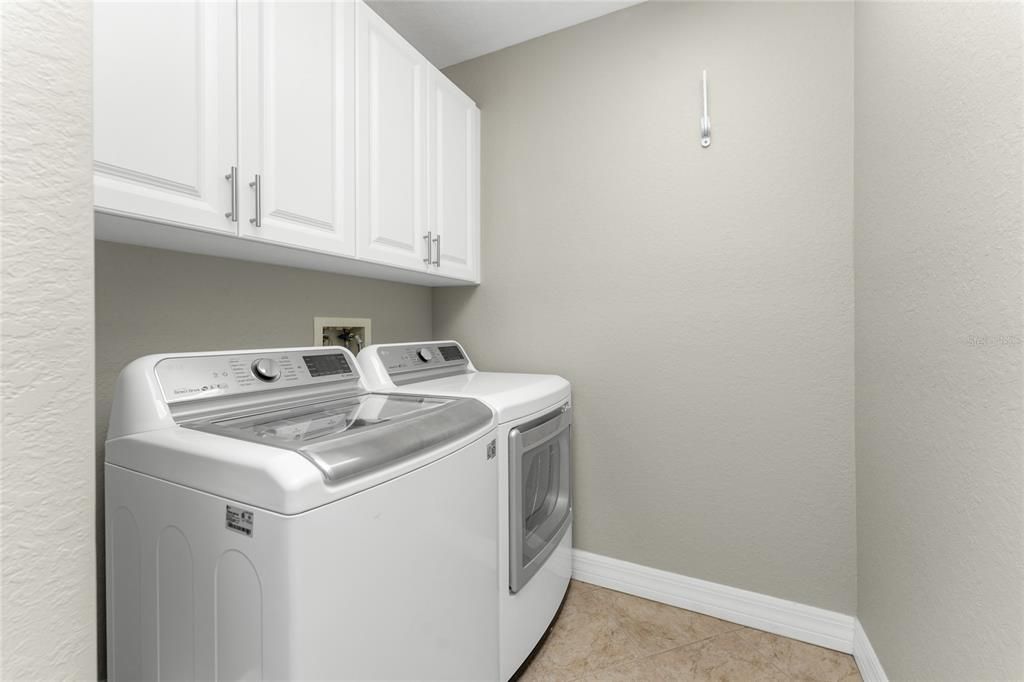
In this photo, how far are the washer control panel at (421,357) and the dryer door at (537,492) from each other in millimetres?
546

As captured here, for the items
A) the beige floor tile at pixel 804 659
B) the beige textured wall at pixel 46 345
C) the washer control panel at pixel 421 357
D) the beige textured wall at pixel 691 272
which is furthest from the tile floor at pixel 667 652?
the beige textured wall at pixel 46 345

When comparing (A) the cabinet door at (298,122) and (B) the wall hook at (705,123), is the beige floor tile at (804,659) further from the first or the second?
(A) the cabinet door at (298,122)

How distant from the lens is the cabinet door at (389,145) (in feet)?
4.94

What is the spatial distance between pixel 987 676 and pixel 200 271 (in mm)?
2086

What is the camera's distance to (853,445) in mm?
1588

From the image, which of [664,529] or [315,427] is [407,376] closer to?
[315,427]

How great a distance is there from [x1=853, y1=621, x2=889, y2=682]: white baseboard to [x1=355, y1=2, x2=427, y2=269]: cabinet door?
77.8 inches

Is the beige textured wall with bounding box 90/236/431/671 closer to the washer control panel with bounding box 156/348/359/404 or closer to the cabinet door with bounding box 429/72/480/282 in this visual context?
the washer control panel with bounding box 156/348/359/404

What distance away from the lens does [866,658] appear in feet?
4.74

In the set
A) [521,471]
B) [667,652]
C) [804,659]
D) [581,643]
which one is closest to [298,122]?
[521,471]

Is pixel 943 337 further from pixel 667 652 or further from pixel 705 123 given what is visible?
pixel 667 652

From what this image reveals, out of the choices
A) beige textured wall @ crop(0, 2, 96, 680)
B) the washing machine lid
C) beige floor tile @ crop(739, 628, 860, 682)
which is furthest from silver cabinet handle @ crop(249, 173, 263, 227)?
beige floor tile @ crop(739, 628, 860, 682)

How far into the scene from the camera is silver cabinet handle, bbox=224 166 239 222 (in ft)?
3.70

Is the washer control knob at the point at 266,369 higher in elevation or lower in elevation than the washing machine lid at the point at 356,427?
higher
